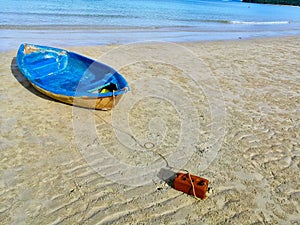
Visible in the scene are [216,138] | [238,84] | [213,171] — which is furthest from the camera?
[238,84]

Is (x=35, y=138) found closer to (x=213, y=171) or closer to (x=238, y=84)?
(x=213, y=171)

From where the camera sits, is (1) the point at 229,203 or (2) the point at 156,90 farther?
(2) the point at 156,90

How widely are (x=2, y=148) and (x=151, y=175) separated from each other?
7.20 feet

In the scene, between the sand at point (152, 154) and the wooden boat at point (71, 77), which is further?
the wooden boat at point (71, 77)

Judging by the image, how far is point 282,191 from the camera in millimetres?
3447

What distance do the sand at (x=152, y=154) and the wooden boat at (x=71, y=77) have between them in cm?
34

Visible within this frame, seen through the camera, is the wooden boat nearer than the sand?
No

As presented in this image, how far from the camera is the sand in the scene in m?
3.03

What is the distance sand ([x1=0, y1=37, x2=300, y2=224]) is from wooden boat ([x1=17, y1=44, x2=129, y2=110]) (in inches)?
13.3

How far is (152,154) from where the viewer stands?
4.06 metres

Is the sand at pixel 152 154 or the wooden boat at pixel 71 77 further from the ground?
the wooden boat at pixel 71 77

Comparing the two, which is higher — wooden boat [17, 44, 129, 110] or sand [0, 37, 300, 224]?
wooden boat [17, 44, 129, 110]

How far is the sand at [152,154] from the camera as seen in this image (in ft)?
9.95

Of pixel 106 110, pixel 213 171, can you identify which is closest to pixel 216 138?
pixel 213 171
